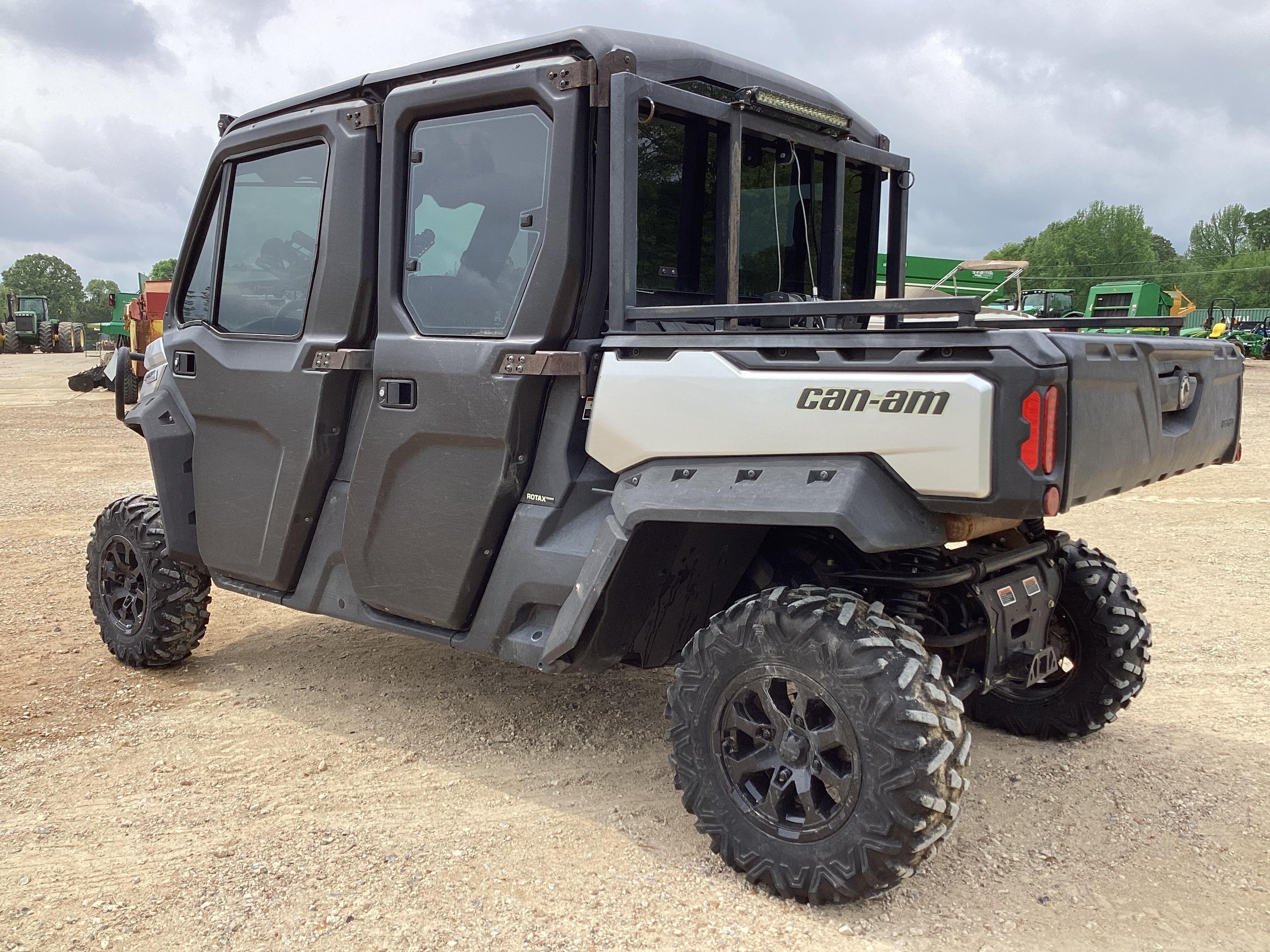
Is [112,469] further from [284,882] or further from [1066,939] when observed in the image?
[1066,939]

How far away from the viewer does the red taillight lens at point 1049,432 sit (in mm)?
2627

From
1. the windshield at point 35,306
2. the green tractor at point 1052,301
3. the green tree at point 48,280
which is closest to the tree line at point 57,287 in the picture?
the green tree at point 48,280

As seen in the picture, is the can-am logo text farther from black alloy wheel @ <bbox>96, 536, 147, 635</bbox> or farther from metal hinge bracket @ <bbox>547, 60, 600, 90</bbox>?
black alloy wheel @ <bbox>96, 536, 147, 635</bbox>

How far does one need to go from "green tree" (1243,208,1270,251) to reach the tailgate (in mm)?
109098

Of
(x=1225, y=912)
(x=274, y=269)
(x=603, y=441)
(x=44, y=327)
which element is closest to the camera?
(x=1225, y=912)

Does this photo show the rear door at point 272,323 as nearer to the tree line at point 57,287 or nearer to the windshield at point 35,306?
the windshield at point 35,306

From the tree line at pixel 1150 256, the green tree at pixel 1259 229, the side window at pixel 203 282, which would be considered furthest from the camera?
the green tree at pixel 1259 229

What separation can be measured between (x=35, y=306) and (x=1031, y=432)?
4928cm

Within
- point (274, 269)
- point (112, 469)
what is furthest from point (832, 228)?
point (112, 469)

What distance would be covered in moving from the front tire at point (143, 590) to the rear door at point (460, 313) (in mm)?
1368

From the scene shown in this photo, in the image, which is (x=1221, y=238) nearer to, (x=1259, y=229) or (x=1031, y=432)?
(x=1259, y=229)

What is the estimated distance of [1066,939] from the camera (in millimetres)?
2863

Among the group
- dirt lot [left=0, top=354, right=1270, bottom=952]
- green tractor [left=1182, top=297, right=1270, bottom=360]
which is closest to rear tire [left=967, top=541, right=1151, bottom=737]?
dirt lot [left=0, top=354, right=1270, bottom=952]

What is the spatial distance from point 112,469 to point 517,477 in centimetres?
960
